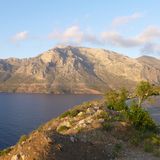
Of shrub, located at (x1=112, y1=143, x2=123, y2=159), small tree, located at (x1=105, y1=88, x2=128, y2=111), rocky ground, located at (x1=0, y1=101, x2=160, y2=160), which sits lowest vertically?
shrub, located at (x1=112, y1=143, x2=123, y2=159)

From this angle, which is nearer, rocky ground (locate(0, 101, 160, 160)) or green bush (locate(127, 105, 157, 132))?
rocky ground (locate(0, 101, 160, 160))

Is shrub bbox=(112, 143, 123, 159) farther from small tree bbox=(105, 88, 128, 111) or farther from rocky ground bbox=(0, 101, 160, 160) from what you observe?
small tree bbox=(105, 88, 128, 111)

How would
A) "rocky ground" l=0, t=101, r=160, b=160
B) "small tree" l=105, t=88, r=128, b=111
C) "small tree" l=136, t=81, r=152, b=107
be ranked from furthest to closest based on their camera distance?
1. "small tree" l=136, t=81, r=152, b=107
2. "small tree" l=105, t=88, r=128, b=111
3. "rocky ground" l=0, t=101, r=160, b=160

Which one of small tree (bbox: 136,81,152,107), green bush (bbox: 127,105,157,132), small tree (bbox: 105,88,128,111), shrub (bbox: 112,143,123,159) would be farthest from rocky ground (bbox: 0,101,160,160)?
small tree (bbox: 136,81,152,107)

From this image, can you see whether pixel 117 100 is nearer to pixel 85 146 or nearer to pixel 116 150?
pixel 116 150

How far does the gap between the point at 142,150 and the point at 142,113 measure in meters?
11.1

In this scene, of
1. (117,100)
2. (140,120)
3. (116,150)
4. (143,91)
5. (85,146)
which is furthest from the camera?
(117,100)

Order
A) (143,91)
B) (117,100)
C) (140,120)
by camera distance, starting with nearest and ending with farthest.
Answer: (140,120) → (143,91) → (117,100)

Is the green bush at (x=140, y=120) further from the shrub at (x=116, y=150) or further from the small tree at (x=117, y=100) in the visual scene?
the small tree at (x=117, y=100)

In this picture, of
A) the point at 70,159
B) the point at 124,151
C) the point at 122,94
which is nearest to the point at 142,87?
the point at 122,94

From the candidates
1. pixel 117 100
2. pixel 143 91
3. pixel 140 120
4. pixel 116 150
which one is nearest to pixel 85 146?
pixel 116 150

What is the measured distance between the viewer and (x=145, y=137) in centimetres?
3959

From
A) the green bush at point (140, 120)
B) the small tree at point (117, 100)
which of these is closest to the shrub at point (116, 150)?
the green bush at point (140, 120)

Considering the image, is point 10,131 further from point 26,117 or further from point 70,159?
point 70,159
